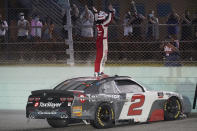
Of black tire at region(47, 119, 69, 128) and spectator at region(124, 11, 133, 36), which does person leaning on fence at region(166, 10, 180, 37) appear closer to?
spectator at region(124, 11, 133, 36)

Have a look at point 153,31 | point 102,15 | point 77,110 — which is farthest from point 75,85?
point 153,31

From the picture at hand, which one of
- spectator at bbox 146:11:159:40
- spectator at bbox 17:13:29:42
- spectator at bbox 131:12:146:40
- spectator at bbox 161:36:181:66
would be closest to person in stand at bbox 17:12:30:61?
spectator at bbox 17:13:29:42

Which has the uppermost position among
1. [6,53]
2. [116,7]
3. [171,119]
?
[116,7]

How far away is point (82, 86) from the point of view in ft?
40.3

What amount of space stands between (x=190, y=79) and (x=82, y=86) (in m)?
4.25

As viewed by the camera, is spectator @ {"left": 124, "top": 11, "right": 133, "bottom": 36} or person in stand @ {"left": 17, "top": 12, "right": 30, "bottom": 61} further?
person in stand @ {"left": 17, "top": 12, "right": 30, "bottom": 61}

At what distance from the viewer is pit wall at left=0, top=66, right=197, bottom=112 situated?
618 inches

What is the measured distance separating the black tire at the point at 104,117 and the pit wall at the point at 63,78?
12.3 feet

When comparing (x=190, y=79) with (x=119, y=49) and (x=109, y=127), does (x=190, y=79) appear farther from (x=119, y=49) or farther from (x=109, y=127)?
(x=109, y=127)

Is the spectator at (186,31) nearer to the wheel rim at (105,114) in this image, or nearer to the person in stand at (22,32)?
the person in stand at (22,32)

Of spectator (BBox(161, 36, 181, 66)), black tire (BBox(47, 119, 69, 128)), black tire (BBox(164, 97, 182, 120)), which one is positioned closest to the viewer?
black tire (BBox(47, 119, 69, 128))

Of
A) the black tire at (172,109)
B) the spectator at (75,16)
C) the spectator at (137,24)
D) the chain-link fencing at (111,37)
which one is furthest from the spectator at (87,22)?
the black tire at (172,109)

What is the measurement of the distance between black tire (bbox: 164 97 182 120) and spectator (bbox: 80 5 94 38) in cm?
397

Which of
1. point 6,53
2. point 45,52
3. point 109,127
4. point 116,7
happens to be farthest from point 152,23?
point 109,127
